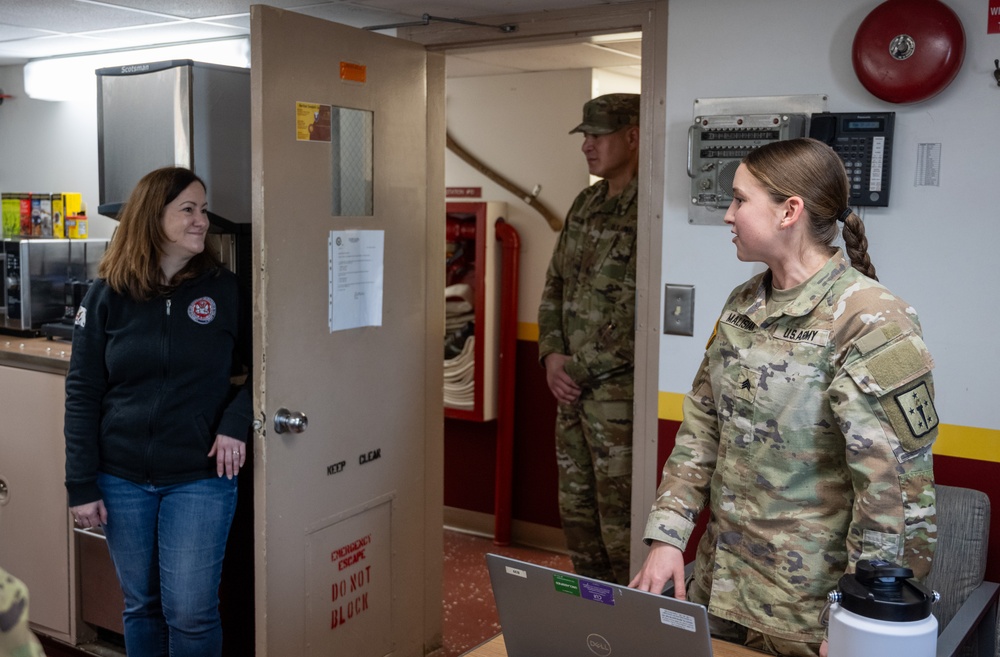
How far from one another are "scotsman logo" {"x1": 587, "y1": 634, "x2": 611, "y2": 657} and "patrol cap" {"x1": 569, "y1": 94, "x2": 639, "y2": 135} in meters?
2.30

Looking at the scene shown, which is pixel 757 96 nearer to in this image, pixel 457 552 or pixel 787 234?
pixel 787 234

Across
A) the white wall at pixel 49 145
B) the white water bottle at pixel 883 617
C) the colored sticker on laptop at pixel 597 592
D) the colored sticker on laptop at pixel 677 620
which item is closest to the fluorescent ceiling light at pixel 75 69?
the white wall at pixel 49 145

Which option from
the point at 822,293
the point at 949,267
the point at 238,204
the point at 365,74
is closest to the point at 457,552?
the point at 238,204

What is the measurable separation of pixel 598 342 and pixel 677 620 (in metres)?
2.09

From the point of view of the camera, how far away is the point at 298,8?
3.22m

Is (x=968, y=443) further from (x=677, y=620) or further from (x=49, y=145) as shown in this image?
(x=49, y=145)

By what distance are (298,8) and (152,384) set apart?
137 cm

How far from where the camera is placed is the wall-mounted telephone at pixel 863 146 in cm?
251

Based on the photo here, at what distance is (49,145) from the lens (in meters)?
4.76

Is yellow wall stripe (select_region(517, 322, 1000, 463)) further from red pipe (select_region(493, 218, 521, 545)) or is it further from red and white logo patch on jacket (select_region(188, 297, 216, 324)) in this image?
red pipe (select_region(493, 218, 521, 545))

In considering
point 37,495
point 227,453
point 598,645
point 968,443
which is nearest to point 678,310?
point 968,443

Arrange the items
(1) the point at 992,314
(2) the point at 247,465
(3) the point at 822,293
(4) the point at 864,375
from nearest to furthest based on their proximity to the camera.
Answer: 1. (4) the point at 864,375
2. (3) the point at 822,293
3. (1) the point at 992,314
4. (2) the point at 247,465

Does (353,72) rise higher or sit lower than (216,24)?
lower

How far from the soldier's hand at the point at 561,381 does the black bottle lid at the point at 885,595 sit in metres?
2.10
